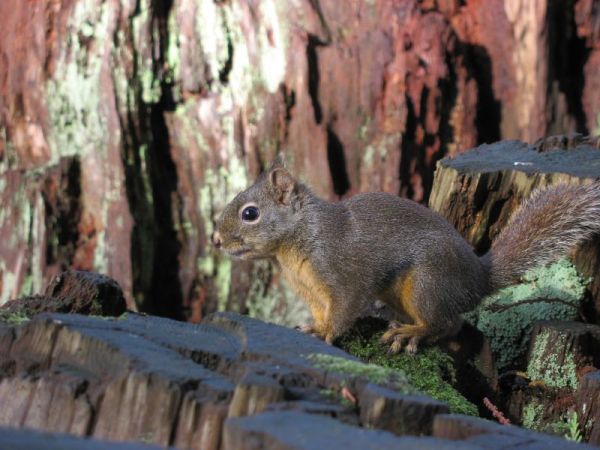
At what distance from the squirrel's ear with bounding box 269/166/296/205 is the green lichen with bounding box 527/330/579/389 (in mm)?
949

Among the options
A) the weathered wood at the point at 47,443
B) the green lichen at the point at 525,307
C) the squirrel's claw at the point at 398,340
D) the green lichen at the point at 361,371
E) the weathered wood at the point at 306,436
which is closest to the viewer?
the weathered wood at the point at 47,443

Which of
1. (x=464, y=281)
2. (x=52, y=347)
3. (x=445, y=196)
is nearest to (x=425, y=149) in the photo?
(x=445, y=196)

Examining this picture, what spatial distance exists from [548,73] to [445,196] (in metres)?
2.01

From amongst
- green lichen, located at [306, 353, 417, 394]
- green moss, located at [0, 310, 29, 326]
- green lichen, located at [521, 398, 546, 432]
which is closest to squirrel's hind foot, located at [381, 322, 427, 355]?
green lichen, located at [521, 398, 546, 432]

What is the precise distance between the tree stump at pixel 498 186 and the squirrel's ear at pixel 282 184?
698mm

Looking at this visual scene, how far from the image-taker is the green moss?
215 cm

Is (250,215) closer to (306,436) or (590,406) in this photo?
(590,406)

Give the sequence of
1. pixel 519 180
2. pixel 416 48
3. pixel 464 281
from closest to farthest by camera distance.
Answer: pixel 464 281, pixel 519 180, pixel 416 48

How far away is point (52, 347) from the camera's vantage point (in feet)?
6.31

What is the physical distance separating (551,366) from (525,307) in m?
0.41

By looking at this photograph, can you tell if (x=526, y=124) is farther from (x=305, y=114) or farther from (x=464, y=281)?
(x=464, y=281)

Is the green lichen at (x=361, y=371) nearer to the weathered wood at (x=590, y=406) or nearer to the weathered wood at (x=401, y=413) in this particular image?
the weathered wood at (x=401, y=413)

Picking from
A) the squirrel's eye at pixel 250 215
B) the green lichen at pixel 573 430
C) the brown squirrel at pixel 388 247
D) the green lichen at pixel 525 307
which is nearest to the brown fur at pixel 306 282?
the brown squirrel at pixel 388 247

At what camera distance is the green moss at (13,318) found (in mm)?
2152
